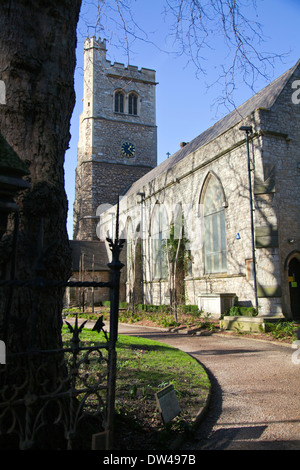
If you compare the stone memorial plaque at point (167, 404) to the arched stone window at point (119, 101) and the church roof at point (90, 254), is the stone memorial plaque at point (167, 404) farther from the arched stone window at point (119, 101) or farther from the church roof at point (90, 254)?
the arched stone window at point (119, 101)

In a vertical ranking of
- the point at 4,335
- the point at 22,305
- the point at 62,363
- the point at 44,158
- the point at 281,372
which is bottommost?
the point at 281,372

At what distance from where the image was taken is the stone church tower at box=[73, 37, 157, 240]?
108 feet

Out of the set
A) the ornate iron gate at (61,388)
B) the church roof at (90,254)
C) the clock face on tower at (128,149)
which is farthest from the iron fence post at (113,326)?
the clock face on tower at (128,149)

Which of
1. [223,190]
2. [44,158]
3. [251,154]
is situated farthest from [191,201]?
[44,158]

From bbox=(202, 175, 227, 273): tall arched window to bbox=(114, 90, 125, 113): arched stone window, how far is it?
24.3m

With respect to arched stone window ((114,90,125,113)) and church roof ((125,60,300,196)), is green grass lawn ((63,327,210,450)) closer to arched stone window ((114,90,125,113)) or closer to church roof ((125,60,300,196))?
church roof ((125,60,300,196))

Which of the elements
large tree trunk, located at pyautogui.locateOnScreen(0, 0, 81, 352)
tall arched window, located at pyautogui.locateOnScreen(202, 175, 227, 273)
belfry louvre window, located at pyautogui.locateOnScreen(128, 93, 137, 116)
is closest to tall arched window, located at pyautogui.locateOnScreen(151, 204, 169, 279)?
tall arched window, located at pyautogui.locateOnScreen(202, 175, 227, 273)

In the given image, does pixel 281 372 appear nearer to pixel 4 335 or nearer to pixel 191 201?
pixel 4 335

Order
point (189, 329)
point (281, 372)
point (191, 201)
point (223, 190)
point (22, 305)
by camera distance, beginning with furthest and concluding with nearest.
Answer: point (191, 201) → point (223, 190) → point (189, 329) → point (281, 372) → point (22, 305)

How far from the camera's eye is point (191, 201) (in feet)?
51.8

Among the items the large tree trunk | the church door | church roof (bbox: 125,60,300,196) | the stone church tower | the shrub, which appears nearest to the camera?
the large tree trunk
